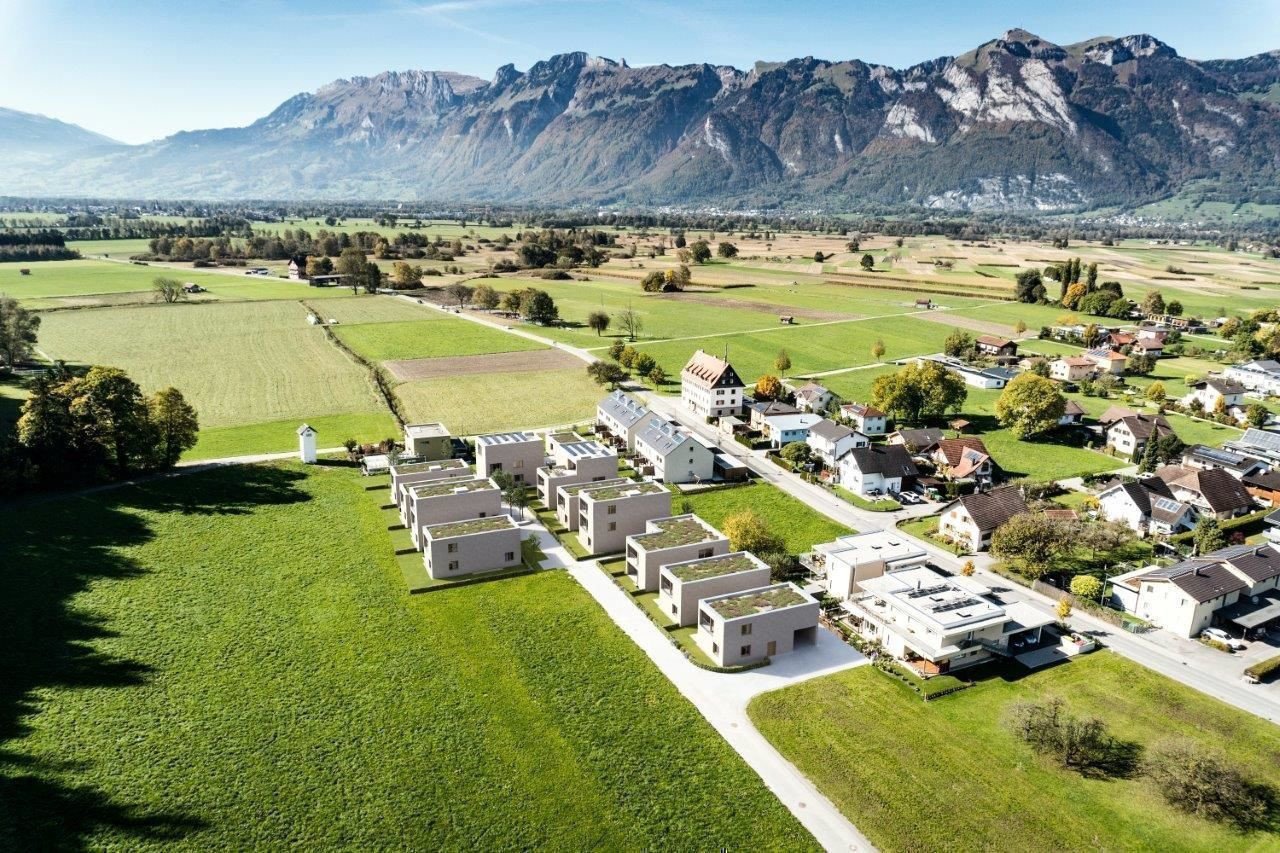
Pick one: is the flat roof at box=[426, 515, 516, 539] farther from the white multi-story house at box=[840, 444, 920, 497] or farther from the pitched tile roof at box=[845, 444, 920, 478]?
the pitched tile roof at box=[845, 444, 920, 478]

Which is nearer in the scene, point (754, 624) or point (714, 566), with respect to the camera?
point (754, 624)

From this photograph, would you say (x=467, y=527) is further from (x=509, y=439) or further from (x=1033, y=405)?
(x=1033, y=405)

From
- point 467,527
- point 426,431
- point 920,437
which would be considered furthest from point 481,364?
point 920,437

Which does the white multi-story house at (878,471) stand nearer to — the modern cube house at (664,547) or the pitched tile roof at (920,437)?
the pitched tile roof at (920,437)

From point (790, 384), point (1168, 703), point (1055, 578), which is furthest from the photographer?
point (790, 384)

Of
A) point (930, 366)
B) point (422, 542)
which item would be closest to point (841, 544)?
point (422, 542)

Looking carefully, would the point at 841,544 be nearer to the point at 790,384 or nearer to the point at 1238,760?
the point at 1238,760

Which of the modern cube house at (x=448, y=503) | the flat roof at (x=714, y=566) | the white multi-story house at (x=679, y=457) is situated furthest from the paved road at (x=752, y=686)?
the white multi-story house at (x=679, y=457)
